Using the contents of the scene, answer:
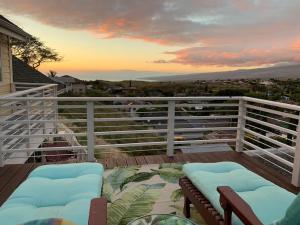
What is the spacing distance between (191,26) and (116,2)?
2898 mm

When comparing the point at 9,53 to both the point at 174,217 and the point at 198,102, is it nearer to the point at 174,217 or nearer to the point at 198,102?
the point at 198,102

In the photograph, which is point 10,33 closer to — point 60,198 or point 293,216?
point 60,198

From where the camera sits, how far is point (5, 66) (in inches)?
297

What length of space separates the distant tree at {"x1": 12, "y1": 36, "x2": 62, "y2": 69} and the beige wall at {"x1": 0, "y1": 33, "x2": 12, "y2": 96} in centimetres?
1610

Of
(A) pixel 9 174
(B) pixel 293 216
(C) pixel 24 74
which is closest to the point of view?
(B) pixel 293 216

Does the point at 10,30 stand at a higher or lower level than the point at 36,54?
lower

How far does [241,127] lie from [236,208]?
3.12 metres

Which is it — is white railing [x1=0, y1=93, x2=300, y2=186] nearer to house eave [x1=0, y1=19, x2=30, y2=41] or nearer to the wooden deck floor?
the wooden deck floor

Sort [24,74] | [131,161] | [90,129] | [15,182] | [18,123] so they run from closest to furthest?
[15,182], [18,123], [90,129], [131,161], [24,74]

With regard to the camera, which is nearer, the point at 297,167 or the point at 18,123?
the point at 297,167

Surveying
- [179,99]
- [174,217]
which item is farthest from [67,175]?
[179,99]

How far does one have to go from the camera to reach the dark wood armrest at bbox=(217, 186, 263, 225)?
55.7 inches

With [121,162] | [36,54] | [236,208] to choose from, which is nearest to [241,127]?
[121,162]

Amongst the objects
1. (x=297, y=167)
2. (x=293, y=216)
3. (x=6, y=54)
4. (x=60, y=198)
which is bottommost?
(x=297, y=167)
